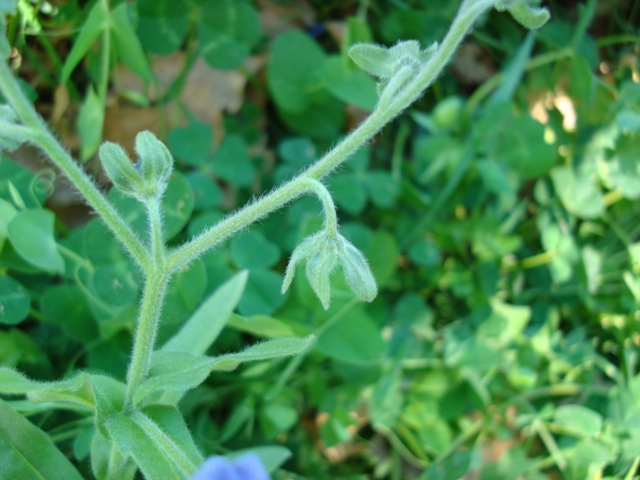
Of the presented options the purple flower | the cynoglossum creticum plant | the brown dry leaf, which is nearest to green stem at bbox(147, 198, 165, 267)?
the cynoglossum creticum plant

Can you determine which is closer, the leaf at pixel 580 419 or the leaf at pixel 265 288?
the leaf at pixel 265 288

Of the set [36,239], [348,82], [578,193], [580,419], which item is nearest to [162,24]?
[348,82]

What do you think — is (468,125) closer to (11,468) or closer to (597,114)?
(597,114)

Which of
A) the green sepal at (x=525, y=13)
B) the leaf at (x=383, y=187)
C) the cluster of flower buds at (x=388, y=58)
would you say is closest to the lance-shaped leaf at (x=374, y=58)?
the cluster of flower buds at (x=388, y=58)

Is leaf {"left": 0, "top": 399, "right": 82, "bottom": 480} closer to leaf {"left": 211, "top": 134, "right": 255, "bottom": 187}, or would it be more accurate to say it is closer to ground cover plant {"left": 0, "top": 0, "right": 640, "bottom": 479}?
ground cover plant {"left": 0, "top": 0, "right": 640, "bottom": 479}

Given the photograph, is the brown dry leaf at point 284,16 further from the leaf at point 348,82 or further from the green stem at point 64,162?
the green stem at point 64,162

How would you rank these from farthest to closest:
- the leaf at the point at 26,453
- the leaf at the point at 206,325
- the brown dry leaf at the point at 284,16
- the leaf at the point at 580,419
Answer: the brown dry leaf at the point at 284,16, the leaf at the point at 580,419, the leaf at the point at 206,325, the leaf at the point at 26,453
